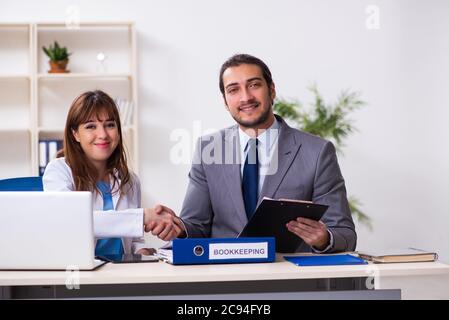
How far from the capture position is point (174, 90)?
15.8 feet

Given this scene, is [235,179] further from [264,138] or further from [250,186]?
[264,138]

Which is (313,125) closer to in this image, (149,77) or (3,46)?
(149,77)

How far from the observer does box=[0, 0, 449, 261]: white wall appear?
15.8ft

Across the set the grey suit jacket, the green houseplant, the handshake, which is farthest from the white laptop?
the green houseplant

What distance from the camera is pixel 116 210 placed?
7.30 feet

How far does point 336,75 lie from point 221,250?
3.40m

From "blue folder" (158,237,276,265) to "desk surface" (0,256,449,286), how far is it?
0.03 meters

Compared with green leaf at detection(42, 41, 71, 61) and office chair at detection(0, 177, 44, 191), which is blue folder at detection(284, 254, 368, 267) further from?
green leaf at detection(42, 41, 71, 61)

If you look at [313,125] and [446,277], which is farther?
[313,125]

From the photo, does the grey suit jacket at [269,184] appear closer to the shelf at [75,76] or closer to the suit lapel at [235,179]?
the suit lapel at [235,179]
